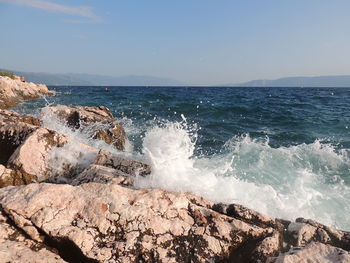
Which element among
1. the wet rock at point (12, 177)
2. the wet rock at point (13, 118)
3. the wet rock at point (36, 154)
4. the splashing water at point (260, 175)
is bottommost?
the splashing water at point (260, 175)

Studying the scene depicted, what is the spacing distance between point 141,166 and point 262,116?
16779 millimetres

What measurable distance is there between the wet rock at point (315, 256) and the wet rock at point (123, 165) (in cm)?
291

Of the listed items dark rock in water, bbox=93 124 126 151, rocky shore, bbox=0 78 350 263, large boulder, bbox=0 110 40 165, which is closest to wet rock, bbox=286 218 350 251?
rocky shore, bbox=0 78 350 263

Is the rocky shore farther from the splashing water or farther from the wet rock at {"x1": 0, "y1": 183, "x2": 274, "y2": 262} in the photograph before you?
the splashing water

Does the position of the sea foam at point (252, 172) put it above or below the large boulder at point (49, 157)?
below

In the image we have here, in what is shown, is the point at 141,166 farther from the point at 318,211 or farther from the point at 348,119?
the point at 348,119

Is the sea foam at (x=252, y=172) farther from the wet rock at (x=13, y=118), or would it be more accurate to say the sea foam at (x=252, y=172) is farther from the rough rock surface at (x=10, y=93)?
the rough rock surface at (x=10, y=93)

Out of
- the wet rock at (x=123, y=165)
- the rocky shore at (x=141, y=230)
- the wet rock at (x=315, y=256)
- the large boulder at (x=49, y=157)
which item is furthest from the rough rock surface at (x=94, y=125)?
the wet rock at (x=315, y=256)

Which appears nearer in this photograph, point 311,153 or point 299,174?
point 299,174

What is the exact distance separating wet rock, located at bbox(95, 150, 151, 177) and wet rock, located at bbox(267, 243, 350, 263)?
9.54ft

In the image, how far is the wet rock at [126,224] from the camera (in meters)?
3.59

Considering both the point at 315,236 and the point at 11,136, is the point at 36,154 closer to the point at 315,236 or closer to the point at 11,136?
the point at 11,136

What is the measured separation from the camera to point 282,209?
19.1 feet

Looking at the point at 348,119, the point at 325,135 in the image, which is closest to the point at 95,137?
the point at 325,135
